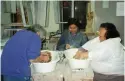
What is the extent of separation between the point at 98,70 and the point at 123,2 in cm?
159

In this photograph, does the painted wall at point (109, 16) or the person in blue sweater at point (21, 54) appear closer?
the person in blue sweater at point (21, 54)

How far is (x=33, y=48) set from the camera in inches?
70.3

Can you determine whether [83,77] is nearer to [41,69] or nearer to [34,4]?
[41,69]

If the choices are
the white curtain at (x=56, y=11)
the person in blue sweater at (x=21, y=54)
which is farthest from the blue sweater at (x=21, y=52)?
the white curtain at (x=56, y=11)

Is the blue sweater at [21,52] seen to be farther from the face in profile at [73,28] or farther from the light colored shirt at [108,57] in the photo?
the face in profile at [73,28]

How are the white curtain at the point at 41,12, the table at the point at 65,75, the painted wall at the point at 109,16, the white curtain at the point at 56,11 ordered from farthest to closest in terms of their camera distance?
the white curtain at the point at 56,11 < the white curtain at the point at 41,12 < the painted wall at the point at 109,16 < the table at the point at 65,75

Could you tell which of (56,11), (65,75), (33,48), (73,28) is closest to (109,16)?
(73,28)

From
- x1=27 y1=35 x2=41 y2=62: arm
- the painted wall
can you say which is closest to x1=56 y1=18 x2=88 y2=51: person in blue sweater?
the painted wall

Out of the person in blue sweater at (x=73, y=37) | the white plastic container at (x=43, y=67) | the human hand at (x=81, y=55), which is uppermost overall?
the person in blue sweater at (x=73, y=37)

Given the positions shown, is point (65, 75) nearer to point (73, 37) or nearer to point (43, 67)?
point (43, 67)

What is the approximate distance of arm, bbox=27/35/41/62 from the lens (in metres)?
1.78

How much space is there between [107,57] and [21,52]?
2.75 ft

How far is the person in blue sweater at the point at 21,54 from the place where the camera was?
1.78 metres

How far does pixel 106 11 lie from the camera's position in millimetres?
3396
